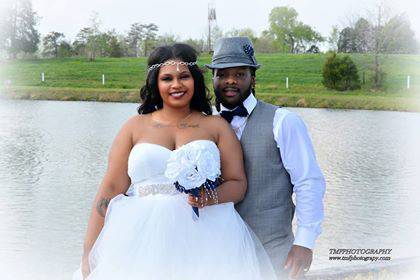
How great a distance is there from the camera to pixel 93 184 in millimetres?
11594

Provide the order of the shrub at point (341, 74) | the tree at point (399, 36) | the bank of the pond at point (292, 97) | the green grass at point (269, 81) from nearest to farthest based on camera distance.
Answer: the bank of the pond at point (292, 97) < the green grass at point (269, 81) < the tree at point (399, 36) < the shrub at point (341, 74)

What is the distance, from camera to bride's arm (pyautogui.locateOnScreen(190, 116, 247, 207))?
132 inches

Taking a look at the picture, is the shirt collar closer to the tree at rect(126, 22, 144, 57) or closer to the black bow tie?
the black bow tie

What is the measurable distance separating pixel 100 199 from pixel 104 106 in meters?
24.6

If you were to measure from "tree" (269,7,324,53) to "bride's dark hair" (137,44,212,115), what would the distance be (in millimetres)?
37391

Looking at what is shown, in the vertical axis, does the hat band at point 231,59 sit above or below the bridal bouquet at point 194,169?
above

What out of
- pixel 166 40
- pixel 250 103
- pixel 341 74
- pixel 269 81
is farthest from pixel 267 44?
pixel 250 103

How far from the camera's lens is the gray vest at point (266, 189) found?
11.2 ft

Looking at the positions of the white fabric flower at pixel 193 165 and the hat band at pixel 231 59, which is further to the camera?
the hat band at pixel 231 59

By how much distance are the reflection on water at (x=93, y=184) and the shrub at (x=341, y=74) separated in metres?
6.63

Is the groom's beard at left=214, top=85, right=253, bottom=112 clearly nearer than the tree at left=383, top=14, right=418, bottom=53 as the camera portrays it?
Yes

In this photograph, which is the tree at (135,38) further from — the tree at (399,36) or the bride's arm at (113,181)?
the bride's arm at (113,181)

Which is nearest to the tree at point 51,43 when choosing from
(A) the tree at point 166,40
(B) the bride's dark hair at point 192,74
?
(A) the tree at point 166,40

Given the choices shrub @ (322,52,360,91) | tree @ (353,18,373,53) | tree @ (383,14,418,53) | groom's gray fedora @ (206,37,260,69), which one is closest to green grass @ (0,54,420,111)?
shrub @ (322,52,360,91)
